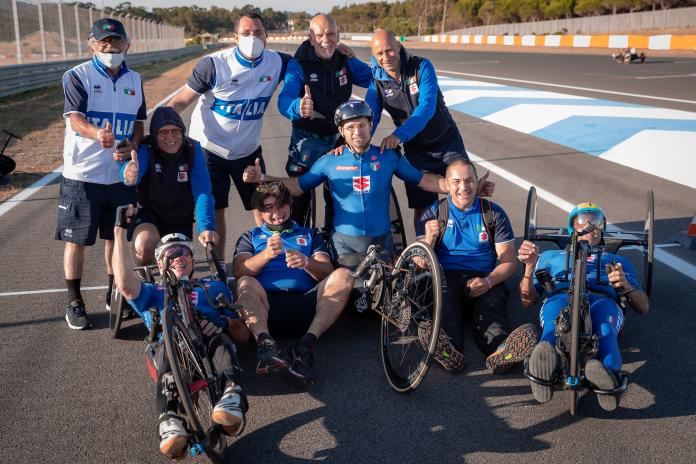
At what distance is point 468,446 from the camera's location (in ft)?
11.9

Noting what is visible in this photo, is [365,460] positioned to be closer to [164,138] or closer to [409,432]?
[409,432]

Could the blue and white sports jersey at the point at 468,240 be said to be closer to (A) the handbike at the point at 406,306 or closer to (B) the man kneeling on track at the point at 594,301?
(B) the man kneeling on track at the point at 594,301

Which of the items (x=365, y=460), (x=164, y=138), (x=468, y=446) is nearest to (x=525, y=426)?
(x=468, y=446)

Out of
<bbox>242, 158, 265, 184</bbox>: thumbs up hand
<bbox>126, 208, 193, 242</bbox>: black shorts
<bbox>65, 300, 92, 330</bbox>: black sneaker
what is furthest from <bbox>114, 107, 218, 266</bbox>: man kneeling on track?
<bbox>65, 300, 92, 330</bbox>: black sneaker

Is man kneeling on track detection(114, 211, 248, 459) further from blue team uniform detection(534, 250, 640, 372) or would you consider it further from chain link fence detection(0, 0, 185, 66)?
chain link fence detection(0, 0, 185, 66)

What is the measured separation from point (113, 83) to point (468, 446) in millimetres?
3737

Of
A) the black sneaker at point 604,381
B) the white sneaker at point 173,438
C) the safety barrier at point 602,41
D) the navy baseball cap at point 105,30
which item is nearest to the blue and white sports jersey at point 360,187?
the navy baseball cap at point 105,30

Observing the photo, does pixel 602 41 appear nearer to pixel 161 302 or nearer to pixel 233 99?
pixel 233 99

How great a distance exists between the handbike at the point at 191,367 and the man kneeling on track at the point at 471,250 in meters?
1.71

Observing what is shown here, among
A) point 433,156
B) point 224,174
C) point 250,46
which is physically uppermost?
point 250,46

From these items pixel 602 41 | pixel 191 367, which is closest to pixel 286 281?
pixel 191 367

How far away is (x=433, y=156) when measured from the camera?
652cm

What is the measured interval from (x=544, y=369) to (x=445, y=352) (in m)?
0.74

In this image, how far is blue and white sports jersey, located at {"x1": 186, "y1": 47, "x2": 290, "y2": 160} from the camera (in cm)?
614
